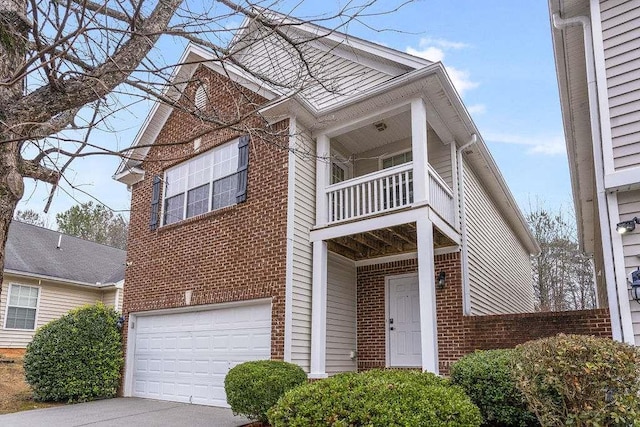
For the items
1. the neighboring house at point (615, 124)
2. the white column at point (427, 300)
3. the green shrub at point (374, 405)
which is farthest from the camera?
the white column at point (427, 300)

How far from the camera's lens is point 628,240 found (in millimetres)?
5668

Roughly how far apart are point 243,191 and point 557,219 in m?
17.4

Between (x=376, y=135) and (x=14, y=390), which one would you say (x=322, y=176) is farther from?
(x=14, y=390)

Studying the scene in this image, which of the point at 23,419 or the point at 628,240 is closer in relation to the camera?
the point at 628,240

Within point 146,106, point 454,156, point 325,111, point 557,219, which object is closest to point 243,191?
point 325,111

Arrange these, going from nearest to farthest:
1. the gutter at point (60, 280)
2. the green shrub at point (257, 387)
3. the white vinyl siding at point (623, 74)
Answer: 1. the white vinyl siding at point (623, 74)
2. the green shrub at point (257, 387)
3. the gutter at point (60, 280)

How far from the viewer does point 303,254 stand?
8680 millimetres

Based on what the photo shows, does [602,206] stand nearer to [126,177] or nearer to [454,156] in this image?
[454,156]

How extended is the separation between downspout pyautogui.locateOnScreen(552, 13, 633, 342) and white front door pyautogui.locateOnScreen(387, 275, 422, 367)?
3941 millimetres

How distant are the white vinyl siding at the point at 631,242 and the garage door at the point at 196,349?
18.1 ft

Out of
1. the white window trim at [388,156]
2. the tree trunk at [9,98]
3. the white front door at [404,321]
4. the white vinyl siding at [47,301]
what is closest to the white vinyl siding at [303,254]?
the white window trim at [388,156]

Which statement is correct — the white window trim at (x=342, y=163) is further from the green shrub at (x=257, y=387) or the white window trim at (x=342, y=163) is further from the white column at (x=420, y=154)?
the green shrub at (x=257, y=387)

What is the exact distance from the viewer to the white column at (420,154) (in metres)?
7.80

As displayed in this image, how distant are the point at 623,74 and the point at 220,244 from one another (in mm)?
7243
